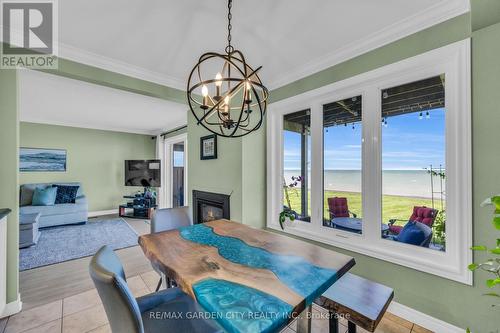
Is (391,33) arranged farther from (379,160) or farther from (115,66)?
(115,66)

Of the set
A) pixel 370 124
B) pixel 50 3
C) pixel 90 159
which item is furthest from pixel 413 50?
pixel 90 159

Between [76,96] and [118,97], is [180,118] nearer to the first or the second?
[118,97]

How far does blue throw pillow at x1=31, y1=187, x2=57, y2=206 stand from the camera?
466 centimetres

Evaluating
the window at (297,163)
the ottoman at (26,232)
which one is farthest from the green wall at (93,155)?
the window at (297,163)

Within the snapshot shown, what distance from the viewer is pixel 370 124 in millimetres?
2104

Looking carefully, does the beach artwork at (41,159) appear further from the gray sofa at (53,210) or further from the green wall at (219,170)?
the green wall at (219,170)

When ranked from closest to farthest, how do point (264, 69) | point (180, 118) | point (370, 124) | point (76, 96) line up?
point (370, 124) < point (264, 69) < point (76, 96) < point (180, 118)

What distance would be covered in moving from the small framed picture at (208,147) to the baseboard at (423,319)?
9.06ft

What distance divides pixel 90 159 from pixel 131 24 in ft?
17.4

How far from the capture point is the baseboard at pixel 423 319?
165 cm

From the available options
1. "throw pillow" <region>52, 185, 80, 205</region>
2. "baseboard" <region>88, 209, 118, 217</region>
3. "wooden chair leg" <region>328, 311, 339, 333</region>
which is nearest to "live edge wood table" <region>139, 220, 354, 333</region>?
"wooden chair leg" <region>328, 311, 339, 333</region>

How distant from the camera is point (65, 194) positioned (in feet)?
16.7

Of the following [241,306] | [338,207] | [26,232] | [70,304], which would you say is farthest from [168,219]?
[26,232]

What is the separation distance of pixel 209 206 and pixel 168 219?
4.60ft
